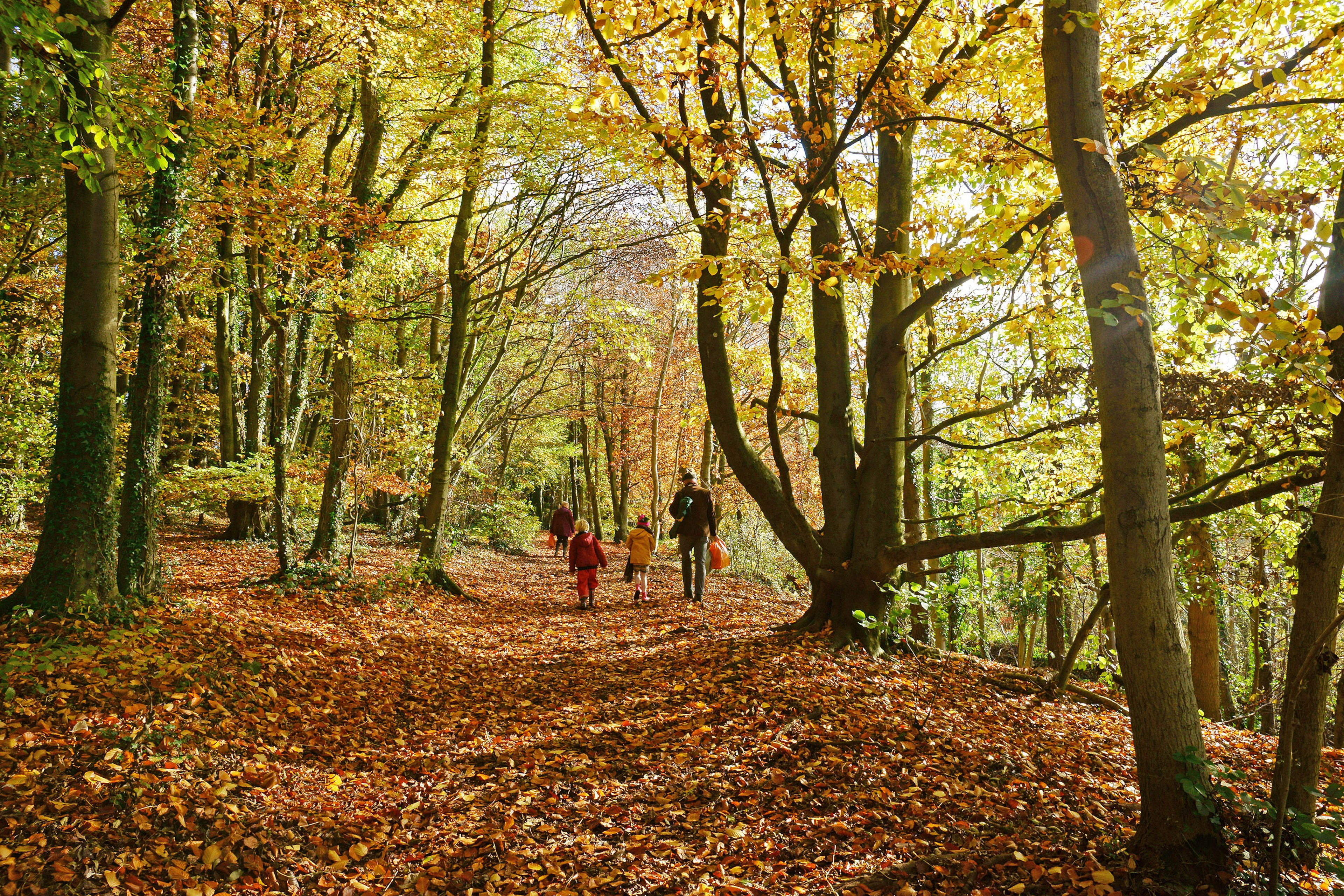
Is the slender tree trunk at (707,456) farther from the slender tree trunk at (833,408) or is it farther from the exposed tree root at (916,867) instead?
the exposed tree root at (916,867)

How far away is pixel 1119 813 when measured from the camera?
3.97 m

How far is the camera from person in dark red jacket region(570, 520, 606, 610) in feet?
36.3

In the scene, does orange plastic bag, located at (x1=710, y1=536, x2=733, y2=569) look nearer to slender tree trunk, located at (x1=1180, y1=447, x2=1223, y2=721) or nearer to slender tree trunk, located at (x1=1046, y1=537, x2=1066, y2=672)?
slender tree trunk, located at (x1=1046, y1=537, x2=1066, y2=672)

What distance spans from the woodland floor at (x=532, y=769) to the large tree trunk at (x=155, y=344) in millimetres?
546

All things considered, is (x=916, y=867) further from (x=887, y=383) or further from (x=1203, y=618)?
(x=1203, y=618)

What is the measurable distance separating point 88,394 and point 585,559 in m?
6.61

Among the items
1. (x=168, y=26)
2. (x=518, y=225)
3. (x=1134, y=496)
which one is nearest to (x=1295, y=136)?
(x=1134, y=496)

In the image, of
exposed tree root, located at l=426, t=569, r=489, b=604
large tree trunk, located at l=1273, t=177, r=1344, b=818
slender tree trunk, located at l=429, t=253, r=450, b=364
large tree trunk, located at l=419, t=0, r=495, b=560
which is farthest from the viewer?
slender tree trunk, located at l=429, t=253, r=450, b=364

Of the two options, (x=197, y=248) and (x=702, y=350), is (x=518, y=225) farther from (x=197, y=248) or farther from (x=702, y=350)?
(x=702, y=350)

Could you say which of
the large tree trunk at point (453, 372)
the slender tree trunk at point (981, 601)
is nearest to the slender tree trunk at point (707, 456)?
the slender tree trunk at point (981, 601)

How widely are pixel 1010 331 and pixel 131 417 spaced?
8.73m

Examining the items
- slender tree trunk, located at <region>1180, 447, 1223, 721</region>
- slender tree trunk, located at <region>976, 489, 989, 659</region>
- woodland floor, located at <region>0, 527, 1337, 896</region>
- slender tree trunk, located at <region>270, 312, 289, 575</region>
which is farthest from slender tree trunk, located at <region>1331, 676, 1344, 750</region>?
slender tree trunk, located at <region>270, 312, 289, 575</region>

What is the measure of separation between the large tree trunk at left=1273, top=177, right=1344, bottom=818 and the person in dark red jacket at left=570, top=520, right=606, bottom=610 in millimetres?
8661

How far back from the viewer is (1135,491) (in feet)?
9.99
